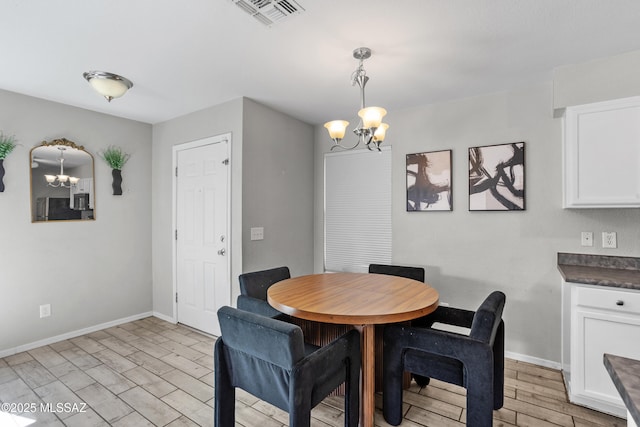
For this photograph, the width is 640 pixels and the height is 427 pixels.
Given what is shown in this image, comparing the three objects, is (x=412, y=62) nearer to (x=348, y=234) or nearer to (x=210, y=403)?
(x=348, y=234)

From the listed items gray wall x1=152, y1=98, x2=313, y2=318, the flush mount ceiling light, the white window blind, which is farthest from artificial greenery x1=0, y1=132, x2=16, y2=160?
the white window blind

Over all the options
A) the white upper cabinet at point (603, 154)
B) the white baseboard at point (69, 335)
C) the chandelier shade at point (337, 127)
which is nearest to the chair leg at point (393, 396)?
the chandelier shade at point (337, 127)

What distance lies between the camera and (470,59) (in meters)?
2.37

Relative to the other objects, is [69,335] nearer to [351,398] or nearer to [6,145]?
[6,145]

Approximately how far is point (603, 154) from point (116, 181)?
15.3ft

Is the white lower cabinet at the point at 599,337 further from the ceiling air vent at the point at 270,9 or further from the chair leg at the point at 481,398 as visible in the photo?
the ceiling air vent at the point at 270,9

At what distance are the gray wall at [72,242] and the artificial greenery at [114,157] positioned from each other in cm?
7

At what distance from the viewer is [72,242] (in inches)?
133

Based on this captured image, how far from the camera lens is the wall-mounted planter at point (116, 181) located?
3.68 metres

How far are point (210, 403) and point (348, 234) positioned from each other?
7.55 ft

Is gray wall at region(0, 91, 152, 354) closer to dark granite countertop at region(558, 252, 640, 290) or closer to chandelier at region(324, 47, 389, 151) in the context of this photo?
chandelier at region(324, 47, 389, 151)

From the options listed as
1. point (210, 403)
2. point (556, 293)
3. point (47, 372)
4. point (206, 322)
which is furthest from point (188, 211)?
point (556, 293)

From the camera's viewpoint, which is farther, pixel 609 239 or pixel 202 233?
pixel 202 233

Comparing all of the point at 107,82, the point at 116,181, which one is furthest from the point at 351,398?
the point at 116,181
